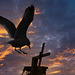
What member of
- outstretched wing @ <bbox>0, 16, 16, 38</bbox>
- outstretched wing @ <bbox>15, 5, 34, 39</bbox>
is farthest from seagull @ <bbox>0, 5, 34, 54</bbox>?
outstretched wing @ <bbox>0, 16, 16, 38</bbox>

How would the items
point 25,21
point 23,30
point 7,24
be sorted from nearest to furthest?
point 25,21 → point 23,30 → point 7,24

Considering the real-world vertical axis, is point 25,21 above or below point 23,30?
above

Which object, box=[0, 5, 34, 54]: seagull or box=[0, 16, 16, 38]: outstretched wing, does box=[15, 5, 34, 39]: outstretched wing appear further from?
box=[0, 16, 16, 38]: outstretched wing

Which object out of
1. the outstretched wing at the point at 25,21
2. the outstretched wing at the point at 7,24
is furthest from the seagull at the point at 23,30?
the outstretched wing at the point at 7,24

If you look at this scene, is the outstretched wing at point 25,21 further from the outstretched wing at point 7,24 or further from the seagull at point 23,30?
the outstretched wing at point 7,24

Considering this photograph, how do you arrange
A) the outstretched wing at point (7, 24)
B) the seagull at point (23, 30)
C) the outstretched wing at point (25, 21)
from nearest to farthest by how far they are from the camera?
the seagull at point (23, 30) < the outstretched wing at point (25, 21) < the outstretched wing at point (7, 24)

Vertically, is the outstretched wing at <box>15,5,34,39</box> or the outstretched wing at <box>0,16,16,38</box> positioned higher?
the outstretched wing at <box>0,16,16,38</box>

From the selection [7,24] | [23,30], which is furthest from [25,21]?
[7,24]

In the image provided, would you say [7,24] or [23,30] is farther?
[7,24]

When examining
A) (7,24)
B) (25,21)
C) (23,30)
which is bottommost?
(23,30)

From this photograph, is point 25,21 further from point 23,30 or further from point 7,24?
point 7,24

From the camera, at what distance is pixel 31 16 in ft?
35.1

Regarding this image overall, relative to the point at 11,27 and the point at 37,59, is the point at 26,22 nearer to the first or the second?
the point at 11,27

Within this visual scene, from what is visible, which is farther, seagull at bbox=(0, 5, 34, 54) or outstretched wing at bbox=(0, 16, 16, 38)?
outstretched wing at bbox=(0, 16, 16, 38)
